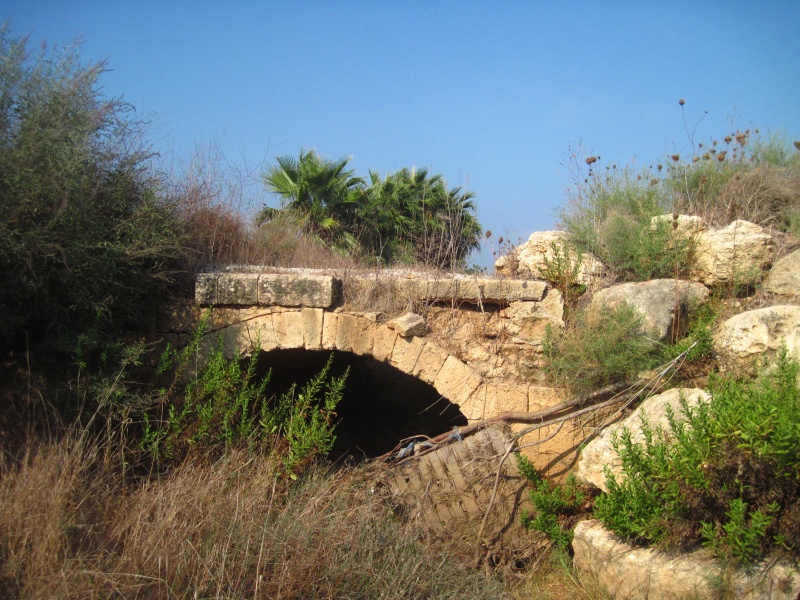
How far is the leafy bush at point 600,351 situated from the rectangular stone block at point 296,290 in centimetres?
197

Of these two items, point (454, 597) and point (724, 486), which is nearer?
point (724, 486)

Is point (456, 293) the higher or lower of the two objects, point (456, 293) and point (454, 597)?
the higher

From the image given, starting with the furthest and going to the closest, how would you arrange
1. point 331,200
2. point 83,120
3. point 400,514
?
point 331,200
point 83,120
point 400,514

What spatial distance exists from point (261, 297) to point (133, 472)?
182 centimetres

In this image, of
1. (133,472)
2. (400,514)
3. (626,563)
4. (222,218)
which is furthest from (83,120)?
(626,563)

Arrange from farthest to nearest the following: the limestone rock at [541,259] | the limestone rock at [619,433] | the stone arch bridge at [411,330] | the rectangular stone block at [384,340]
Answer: the limestone rock at [541,259] < the rectangular stone block at [384,340] < the stone arch bridge at [411,330] < the limestone rock at [619,433]

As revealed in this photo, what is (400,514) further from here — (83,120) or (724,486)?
(83,120)

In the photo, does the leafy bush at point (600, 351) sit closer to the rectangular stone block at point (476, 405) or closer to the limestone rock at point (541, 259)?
the rectangular stone block at point (476, 405)

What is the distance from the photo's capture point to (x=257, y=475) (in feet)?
16.4

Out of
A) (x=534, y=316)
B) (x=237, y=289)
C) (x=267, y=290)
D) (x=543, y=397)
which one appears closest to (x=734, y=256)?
(x=534, y=316)

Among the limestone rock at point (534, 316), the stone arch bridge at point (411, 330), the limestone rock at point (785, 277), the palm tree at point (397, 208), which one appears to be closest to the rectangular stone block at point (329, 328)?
the stone arch bridge at point (411, 330)

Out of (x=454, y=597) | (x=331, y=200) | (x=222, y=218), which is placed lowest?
(x=454, y=597)

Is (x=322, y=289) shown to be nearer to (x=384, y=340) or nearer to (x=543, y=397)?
(x=384, y=340)

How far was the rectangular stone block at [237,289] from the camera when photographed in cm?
611
